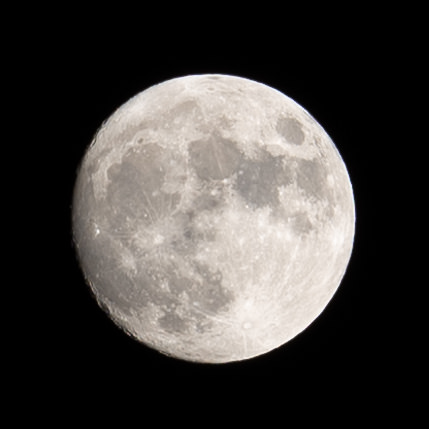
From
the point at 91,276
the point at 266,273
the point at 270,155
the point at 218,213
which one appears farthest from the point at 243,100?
the point at 91,276

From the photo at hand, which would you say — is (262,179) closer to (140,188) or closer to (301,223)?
(301,223)

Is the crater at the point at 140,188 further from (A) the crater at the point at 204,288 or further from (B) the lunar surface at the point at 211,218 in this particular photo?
(A) the crater at the point at 204,288

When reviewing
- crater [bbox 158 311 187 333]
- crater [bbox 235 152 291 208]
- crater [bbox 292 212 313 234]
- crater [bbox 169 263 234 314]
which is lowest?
crater [bbox 158 311 187 333]

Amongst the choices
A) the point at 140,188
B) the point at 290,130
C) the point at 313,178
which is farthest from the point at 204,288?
the point at 290,130

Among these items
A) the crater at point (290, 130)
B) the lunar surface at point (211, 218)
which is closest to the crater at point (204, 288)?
the lunar surface at point (211, 218)

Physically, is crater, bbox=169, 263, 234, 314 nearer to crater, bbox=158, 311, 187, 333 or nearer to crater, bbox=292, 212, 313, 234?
crater, bbox=158, 311, 187, 333

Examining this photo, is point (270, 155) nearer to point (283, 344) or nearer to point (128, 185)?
point (128, 185)

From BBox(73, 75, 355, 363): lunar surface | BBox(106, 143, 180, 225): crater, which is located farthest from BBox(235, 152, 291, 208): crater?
BBox(106, 143, 180, 225): crater
